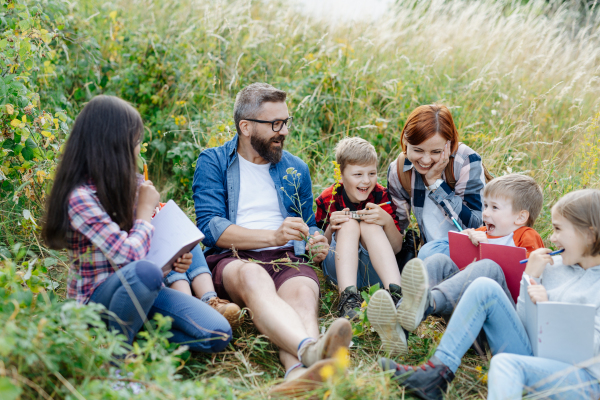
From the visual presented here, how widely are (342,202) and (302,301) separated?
900mm

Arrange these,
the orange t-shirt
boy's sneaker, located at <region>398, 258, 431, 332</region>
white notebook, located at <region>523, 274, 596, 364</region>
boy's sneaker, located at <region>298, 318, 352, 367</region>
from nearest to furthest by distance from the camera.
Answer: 1. white notebook, located at <region>523, 274, 596, 364</region>
2. boy's sneaker, located at <region>298, 318, 352, 367</region>
3. boy's sneaker, located at <region>398, 258, 431, 332</region>
4. the orange t-shirt

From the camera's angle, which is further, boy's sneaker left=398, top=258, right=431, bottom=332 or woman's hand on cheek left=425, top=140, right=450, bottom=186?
woman's hand on cheek left=425, top=140, right=450, bottom=186

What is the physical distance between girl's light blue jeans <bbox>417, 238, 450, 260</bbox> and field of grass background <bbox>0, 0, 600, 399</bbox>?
1.41 feet

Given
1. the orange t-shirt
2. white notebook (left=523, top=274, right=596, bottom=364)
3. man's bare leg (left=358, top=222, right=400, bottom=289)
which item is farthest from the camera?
man's bare leg (left=358, top=222, right=400, bottom=289)

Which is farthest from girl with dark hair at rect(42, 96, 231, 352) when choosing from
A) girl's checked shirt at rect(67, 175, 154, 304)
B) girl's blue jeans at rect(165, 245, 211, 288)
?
girl's blue jeans at rect(165, 245, 211, 288)

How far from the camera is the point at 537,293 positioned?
2.08 m

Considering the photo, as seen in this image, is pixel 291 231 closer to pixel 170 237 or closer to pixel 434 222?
pixel 170 237

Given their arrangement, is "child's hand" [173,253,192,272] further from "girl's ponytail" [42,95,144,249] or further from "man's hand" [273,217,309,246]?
"man's hand" [273,217,309,246]

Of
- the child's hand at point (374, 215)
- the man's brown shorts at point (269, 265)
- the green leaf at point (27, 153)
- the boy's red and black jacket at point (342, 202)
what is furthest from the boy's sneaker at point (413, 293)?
the green leaf at point (27, 153)

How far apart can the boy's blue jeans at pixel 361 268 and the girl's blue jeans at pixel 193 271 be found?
2.63 feet

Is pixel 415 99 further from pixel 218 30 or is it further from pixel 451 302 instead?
pixel 451 302

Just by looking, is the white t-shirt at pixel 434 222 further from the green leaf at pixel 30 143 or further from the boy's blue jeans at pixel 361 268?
the green leaf at pixel 30 143

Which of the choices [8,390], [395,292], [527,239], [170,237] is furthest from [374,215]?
[8,390]

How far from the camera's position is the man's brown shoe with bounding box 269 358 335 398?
1.95m
